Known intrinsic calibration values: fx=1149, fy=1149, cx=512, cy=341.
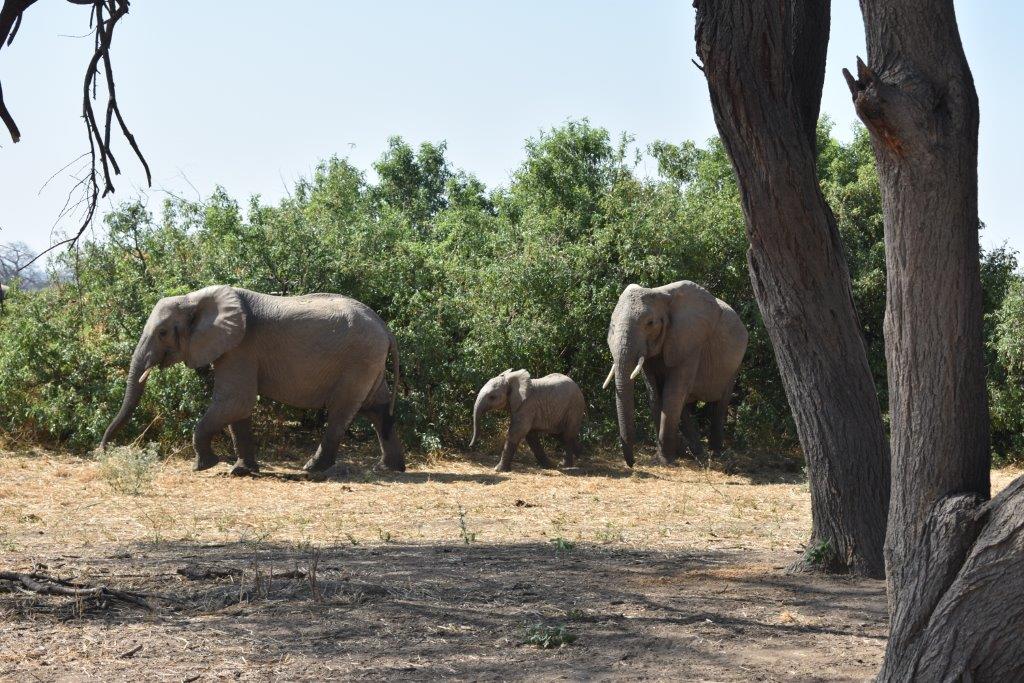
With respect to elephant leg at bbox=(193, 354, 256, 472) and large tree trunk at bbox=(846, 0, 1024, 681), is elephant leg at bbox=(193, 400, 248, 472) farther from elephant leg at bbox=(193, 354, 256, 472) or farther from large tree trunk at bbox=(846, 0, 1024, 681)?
large tree trunk at bbox=(846, 0, 1024, 681)

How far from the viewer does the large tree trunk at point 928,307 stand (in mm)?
3805

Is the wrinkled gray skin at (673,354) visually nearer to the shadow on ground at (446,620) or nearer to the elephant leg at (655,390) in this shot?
the elephant leg at (655,390)

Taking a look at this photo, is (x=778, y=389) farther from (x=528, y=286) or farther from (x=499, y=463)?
(x=499, y=463)

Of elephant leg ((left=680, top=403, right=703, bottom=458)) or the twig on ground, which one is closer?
the twig on ground

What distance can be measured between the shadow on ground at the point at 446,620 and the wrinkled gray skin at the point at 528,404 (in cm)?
589

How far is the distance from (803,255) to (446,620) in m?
2.67

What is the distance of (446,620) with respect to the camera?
541cm

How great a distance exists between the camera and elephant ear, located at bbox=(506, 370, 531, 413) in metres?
13.0

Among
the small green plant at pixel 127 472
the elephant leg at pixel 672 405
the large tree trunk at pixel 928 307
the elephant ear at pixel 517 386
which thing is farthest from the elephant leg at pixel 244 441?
the large tree trunk at pixel 928 307

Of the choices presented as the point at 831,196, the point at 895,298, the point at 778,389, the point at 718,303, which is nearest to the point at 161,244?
the point at 718,303

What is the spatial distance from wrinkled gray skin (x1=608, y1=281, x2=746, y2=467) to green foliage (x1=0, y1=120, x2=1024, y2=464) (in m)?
1.05

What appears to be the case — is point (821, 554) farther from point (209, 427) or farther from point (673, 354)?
point (673, 354)

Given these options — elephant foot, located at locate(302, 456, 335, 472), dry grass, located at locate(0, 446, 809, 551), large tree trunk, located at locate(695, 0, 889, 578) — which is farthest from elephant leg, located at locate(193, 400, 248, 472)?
large tree trunk, located at locate(695, 0, 889, 578)

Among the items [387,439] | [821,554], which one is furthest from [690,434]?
[821,554]
